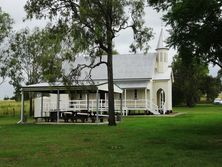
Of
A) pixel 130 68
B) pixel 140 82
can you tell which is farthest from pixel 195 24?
pixel 130 68

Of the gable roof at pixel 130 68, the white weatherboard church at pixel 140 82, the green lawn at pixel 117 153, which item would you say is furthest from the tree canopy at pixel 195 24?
the gable roof at pixel 130 68

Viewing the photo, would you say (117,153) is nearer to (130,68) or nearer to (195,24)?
(195,24)

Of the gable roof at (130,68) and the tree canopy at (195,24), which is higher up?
the gable roof at (130,68)

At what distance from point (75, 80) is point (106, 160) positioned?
66.3ft

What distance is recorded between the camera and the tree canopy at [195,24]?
63.2 ft

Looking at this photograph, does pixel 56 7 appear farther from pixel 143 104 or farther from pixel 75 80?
pixel 143 104

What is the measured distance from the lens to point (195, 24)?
21.1 meters

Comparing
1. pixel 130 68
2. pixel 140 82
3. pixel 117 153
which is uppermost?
pixel 130 68

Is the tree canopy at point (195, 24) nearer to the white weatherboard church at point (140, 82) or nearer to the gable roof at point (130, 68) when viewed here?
the white weatherboard church at point (140, 82)

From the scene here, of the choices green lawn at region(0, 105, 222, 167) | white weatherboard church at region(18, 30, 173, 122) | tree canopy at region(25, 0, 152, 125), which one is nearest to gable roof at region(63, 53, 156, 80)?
white weatherboard church at region(18, 30, 173, 122)

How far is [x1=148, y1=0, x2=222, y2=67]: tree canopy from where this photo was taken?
19.3m

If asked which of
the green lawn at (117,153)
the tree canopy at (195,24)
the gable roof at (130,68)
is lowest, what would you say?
the green lawn at (117,153)

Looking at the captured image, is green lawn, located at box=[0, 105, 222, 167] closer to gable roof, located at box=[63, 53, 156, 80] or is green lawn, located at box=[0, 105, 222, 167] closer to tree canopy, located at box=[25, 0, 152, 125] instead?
tree canopy, located at box=[25, 0, 152, 125]

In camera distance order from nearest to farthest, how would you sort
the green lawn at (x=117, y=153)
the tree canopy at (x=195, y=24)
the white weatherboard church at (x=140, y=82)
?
the green lawn at (x=117, y=153) → the tree canopy at (x=195, y=24) → the white weatherboard church at (x=140, y=82)
